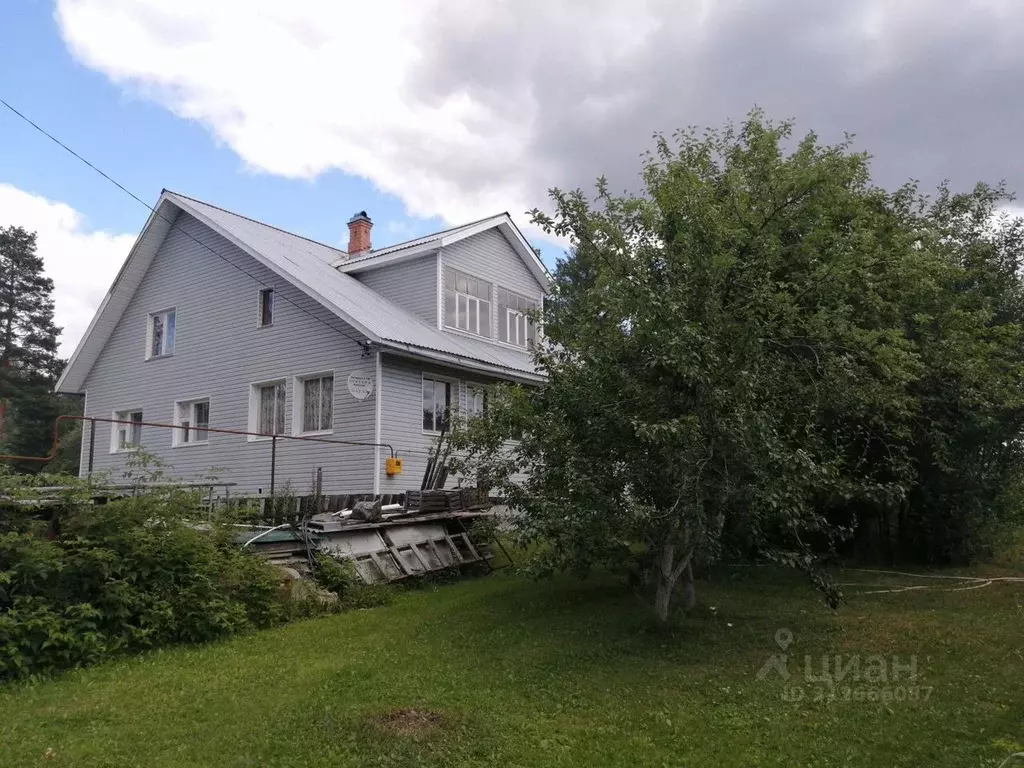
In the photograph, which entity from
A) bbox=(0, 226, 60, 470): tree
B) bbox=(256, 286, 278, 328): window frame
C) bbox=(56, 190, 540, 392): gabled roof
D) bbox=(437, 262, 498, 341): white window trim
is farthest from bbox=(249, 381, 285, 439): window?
bbox=(0, 226, 60, 470): tree

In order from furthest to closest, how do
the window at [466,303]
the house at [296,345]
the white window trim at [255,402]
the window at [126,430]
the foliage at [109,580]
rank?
the window at [126,430] < the window at [466,303] < the white window trim at [255,402] < the house at [296,345] < the foliage at [109,580]

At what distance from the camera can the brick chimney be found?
20547 millimetres

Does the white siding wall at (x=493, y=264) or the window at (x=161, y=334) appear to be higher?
the white siding wall at (x=493, y=264)

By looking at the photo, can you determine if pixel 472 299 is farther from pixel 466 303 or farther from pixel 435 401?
pixel 435 401

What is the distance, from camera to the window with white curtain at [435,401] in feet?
51.3

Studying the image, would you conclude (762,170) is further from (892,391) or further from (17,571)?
(17,571)

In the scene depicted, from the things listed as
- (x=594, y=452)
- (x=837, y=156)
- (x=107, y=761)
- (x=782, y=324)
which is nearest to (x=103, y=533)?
(x=107, y=761)

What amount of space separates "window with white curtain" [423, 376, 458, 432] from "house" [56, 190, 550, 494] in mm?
31

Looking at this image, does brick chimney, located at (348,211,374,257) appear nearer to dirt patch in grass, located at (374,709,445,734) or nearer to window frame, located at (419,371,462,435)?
window frame, located at (419,371,462,435)

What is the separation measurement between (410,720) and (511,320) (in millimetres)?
14631

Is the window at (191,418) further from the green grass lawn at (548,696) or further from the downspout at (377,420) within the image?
the green grass lawn at (548,696)

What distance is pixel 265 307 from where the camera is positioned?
16.6 metres

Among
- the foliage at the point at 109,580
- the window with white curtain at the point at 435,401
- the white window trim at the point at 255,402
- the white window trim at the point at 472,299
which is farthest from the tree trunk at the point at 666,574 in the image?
the white window trim at the point at 472,299

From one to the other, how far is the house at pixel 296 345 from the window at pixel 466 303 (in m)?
0.04
